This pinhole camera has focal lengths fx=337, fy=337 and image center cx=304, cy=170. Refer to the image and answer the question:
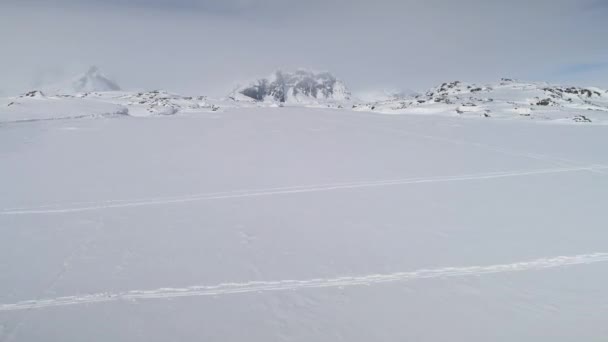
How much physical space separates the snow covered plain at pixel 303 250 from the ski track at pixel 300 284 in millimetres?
19

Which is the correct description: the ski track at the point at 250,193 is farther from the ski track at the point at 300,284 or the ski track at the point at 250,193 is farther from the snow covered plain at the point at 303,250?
the ski track at the point at 300,284

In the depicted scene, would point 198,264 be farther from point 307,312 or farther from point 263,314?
point 307,312

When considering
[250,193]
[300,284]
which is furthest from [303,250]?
[250,193]

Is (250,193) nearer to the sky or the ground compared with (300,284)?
nearer to the sky

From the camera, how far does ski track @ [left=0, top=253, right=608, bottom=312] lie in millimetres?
3076

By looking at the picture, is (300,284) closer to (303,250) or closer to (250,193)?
(303,250)

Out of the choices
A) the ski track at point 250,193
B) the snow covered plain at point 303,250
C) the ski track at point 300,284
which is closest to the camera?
the snow covered plain at point 303,250

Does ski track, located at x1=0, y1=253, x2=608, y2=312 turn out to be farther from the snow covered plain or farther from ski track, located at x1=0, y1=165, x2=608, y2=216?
ski track, located at x1=0, y1=165, x2=608, y2=216

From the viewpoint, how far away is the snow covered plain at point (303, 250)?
2.80 metres

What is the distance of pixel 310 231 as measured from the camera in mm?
4648

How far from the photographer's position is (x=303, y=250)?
13.5 feet

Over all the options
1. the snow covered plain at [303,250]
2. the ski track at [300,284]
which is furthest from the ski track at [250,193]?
the ski track at [300,284]

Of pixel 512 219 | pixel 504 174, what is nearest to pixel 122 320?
pixel 512 219

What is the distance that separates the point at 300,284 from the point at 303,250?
2.50 ft
